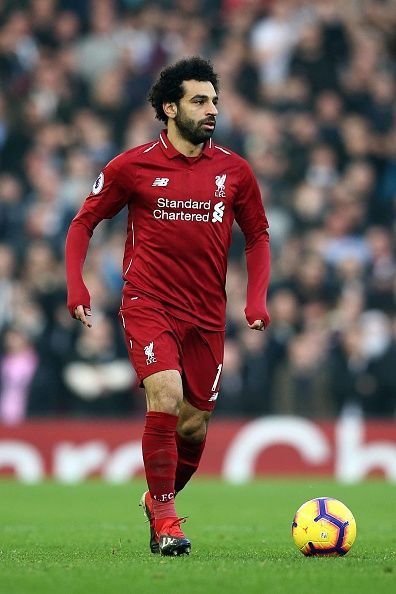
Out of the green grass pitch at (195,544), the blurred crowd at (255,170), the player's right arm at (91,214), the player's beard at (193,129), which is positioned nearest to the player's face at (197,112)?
the player's beard at (193,129)

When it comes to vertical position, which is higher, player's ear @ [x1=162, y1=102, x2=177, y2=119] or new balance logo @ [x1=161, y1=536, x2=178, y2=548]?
player's ear @ [x1=162, y1=102, x2=177, y2=119]

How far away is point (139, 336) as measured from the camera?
7.71 metres

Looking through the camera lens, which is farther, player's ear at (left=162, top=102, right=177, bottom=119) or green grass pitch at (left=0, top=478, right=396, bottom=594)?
player's ear at (left=162, top=102, right=177, bottom=119)

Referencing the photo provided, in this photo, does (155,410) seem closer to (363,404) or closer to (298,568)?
(298,568)

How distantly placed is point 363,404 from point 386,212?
9.66 feet

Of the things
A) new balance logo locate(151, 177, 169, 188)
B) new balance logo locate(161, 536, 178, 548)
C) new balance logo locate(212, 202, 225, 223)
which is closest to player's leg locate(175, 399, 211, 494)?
new balance logo locate(161, 536, 178, 548)

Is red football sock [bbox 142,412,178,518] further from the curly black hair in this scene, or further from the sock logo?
the curly black hair

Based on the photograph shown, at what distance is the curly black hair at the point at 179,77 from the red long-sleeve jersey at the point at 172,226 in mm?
240

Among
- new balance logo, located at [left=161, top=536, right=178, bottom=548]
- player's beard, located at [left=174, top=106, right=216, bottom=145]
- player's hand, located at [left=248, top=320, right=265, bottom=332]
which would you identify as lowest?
new balance logo, located at [left=161, top=536, right=178, bottom=548]

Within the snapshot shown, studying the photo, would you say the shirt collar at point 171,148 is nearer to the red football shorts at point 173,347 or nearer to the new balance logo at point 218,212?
the new balance logo at point 218,212

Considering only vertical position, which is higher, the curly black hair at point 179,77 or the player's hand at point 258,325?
the curly black hair at point 179,77

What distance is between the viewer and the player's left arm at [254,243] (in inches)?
319

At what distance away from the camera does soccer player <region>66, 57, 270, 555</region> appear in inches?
306

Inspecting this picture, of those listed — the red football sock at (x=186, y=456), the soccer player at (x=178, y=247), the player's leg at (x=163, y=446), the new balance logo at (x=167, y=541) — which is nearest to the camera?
the new balance logo at (x=167, y=541)
